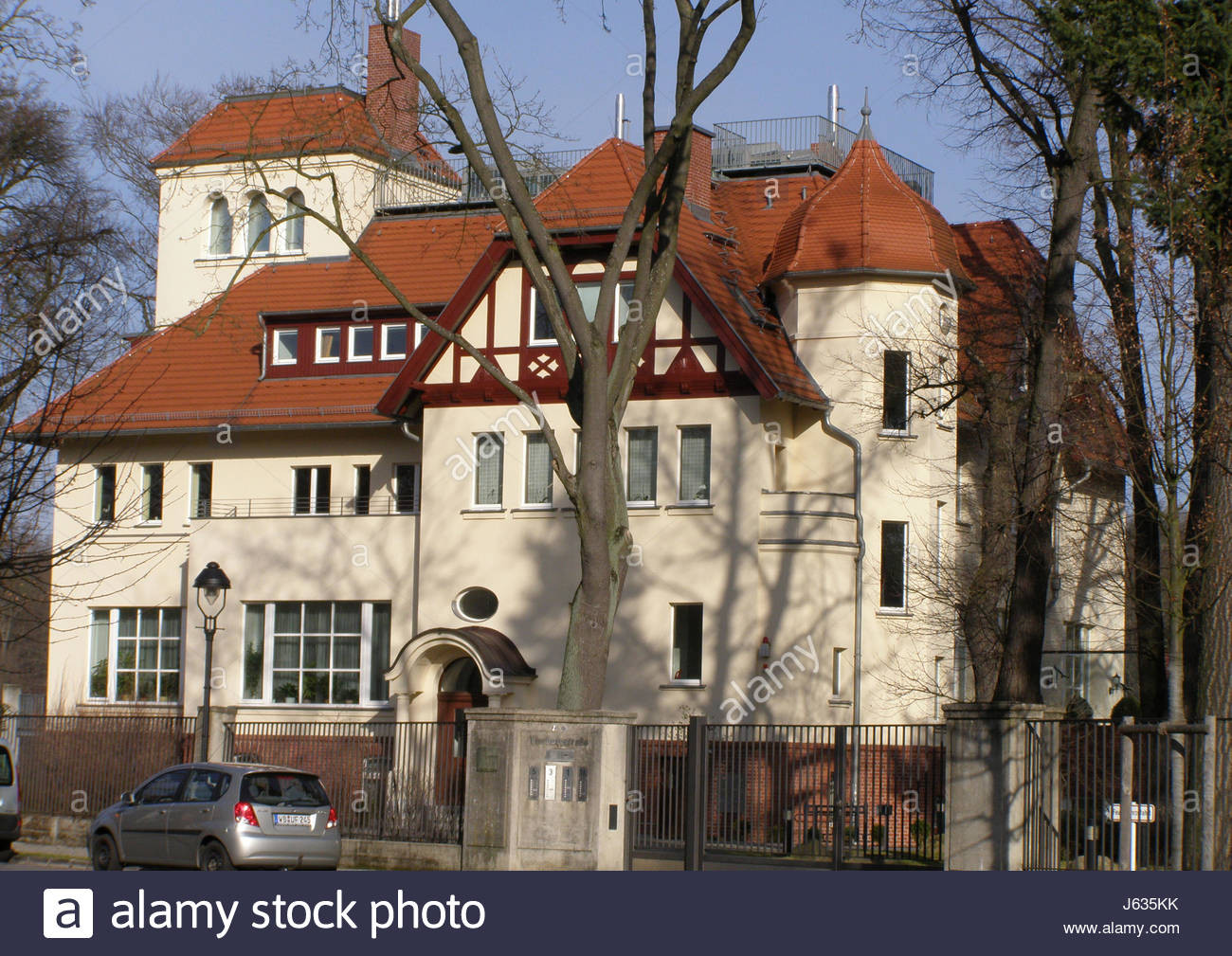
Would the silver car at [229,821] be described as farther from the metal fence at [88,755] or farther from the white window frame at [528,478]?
the white window frame at [528,478]

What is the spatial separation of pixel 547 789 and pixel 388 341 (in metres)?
17.2

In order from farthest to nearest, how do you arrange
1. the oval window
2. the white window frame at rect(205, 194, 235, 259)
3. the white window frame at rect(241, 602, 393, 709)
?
the white window frame at rect(205, 194, 235, 259) < the white window frame at rect(241, 602, 393, 709) < the oval window

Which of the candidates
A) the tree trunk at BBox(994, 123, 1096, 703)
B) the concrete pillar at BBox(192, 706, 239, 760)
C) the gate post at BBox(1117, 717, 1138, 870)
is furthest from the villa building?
the gate post at BBox(1117, 717, 1138, 870)

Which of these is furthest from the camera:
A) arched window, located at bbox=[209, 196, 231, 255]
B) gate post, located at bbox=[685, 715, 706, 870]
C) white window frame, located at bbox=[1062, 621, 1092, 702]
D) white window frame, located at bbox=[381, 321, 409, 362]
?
arched window, located at bbox=[209, 196, 231, 255]

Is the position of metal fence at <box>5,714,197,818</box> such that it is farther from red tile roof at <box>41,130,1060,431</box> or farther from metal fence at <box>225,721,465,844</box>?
red tile roof at <box>41,130,1060,431</box>

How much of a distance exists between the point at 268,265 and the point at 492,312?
9.09 meters

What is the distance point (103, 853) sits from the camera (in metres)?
21.5

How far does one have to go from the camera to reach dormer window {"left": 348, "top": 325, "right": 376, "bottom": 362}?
3488 cm

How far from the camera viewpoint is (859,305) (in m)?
30.9

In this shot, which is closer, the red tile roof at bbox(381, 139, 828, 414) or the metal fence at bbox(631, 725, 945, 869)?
the metal fence at bbox(631, 725, 945, 869)

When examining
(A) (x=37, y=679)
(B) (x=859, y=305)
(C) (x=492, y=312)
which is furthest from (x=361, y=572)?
(A) (x=37, y=679)

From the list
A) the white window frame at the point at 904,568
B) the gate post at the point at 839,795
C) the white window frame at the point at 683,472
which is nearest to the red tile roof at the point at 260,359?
the white window frame at the point at 683,472

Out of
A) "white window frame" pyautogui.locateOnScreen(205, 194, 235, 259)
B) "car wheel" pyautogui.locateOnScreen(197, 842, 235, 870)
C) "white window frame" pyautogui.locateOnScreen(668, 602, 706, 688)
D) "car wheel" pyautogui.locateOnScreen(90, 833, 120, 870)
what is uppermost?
"white window frame" pyautogui.locateOnScreen(205, 194, 235, 259)

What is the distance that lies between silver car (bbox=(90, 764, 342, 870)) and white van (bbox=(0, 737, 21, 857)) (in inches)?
125
